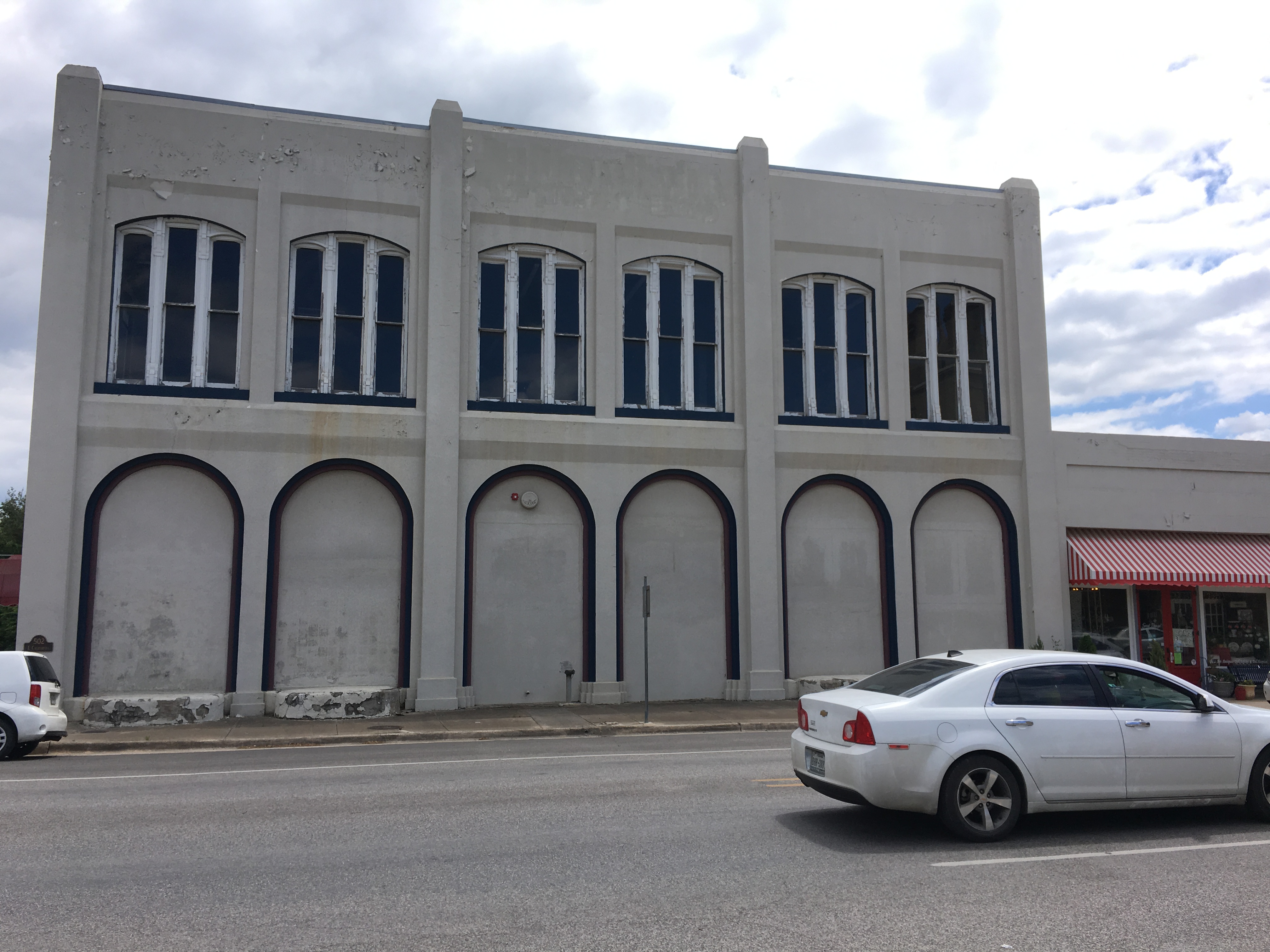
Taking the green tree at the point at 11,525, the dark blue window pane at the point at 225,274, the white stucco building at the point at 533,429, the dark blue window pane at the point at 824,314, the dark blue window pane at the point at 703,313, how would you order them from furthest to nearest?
the green tree at the point at 11,525 → the dark blue window pane at the point at 824,314 → the dark blue window pane at the point at 703,313 → the dark blue window pane at the point at 225,274 → the white stucco building at the point at 533,429

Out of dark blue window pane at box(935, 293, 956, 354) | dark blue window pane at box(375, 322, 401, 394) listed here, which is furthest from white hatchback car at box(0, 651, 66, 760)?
dark blue window pane at box(935, 293, 956, 354)

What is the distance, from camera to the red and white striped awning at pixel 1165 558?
20000 millimetres

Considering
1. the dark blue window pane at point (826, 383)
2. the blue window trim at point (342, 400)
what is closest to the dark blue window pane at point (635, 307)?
the dark blue window pane at point (826, 383)

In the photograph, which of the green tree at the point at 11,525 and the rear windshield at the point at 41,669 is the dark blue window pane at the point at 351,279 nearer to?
the rear windshield at the point at 41,669

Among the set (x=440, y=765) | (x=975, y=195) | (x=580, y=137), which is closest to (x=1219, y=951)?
(x=440, y=765)

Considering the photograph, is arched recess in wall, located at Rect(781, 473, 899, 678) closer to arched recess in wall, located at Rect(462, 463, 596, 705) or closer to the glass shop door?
arched recess in wall, located at Rect(462, 463, 596, 705)

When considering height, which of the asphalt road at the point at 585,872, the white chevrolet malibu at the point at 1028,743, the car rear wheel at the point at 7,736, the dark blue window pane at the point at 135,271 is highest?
the dark blue window pane at the point at 135,271

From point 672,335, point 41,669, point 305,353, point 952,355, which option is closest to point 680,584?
point 672,335

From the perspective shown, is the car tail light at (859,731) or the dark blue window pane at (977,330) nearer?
the car tail light at (859,731)

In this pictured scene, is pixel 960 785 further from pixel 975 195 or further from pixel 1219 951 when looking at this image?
pixel 975 195

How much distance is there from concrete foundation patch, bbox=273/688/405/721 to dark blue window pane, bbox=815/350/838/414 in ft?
33.6

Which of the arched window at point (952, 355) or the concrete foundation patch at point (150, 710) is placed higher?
the arched window at point (952, 355)

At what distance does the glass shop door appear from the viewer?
20.8 m

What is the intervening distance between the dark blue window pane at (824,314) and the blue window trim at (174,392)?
11099 millimetres
